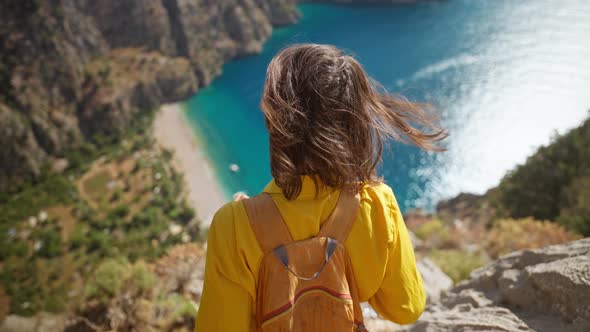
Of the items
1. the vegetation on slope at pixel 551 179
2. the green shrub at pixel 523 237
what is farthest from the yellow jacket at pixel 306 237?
the vegetation on slope at pixel 551 179

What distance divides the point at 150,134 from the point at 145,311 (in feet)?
80.3

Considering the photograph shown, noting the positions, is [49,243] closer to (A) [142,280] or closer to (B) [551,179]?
(A) [142,280]

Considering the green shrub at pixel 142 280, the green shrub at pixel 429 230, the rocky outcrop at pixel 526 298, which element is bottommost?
the green shrub at pixel 429 230

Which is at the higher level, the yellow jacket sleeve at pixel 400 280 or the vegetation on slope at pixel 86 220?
the yellow jacket sleeve at pixel 400 280

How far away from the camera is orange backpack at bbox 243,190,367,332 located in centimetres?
112

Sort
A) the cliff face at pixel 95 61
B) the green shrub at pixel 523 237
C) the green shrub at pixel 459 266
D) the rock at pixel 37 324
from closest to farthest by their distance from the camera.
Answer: the rock at pixel 37 324
the green shrub at pixel 459 266
the green shrub at pixel 523 237
the cliff face at pixel 95 61

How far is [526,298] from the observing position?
2268 mm

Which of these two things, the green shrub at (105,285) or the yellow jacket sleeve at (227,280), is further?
the green shrub at (105,285)

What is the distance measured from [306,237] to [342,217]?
14 centimetres

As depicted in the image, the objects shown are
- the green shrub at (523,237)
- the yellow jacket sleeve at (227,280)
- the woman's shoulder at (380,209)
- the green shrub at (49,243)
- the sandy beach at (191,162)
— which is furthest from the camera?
the sandy beach at (191,162)

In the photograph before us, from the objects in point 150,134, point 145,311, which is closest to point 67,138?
point 150,134

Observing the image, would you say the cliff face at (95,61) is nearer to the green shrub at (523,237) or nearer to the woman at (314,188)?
the green shrub at (523,237)

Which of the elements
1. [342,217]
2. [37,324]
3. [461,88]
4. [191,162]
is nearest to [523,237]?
[342,217]

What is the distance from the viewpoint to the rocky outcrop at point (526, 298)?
1925 millimetres
